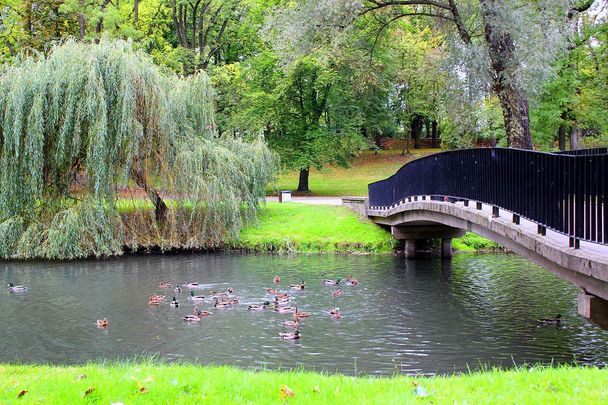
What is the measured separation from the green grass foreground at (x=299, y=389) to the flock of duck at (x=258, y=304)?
6.37 metres

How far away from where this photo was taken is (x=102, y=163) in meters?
22.4

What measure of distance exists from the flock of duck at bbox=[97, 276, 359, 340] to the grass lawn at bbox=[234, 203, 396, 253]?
660 cm

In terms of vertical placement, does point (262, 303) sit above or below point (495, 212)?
below

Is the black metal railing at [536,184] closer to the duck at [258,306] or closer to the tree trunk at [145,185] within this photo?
the duck at [258,306]

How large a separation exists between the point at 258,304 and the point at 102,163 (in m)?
9.65

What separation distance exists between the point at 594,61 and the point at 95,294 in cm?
3041

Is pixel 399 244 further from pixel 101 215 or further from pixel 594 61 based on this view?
pixel 594 61

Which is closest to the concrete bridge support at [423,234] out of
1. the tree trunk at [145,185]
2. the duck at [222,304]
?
the tree trunk at [145,185]

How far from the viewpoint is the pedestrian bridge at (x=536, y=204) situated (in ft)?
27.5

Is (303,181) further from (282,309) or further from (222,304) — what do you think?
(282,309)

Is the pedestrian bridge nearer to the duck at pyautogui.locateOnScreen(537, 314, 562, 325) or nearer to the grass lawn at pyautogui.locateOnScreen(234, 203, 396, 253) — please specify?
the duck at pyautogui.locateOnScreen(537, 314, 562, 325)

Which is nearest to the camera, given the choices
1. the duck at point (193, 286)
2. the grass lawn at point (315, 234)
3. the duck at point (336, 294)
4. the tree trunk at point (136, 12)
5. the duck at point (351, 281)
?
the duck at point (336, 294)

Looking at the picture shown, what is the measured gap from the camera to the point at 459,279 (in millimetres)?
19516

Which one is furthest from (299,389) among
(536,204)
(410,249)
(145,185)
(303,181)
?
(303,181)
